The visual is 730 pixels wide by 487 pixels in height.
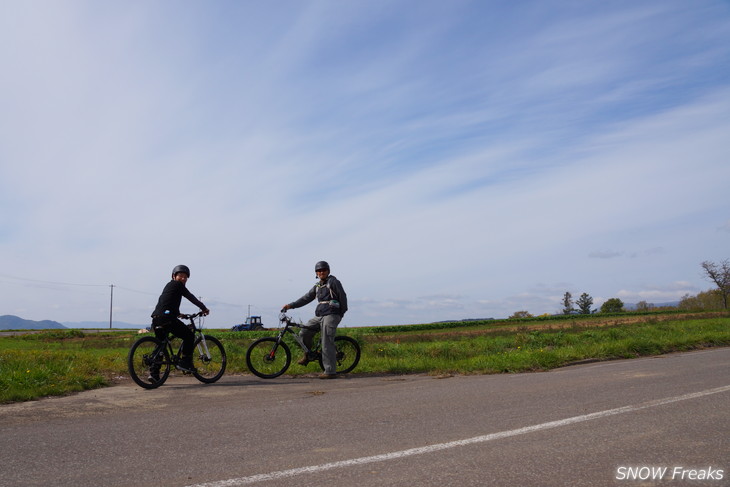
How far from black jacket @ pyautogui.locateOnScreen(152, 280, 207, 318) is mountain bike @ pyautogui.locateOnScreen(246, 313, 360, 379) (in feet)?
4.99

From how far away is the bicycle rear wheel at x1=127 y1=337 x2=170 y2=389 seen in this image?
345 inches

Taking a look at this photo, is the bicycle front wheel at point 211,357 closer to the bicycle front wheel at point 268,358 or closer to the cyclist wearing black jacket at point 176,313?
the cyclist wearing black jacket at point 176,313

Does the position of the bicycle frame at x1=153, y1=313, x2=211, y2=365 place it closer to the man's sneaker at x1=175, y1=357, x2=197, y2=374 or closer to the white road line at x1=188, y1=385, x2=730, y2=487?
the man's sneaker at x1=175, y1=357, x2=197, y2=374

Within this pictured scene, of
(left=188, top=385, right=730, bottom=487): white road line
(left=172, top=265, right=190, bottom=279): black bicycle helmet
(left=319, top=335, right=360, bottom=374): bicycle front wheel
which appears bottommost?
(left=188, top=385, right=730, bottom=487): white road line

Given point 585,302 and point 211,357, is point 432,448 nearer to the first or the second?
point 211,357

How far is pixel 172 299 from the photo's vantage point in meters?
9.45

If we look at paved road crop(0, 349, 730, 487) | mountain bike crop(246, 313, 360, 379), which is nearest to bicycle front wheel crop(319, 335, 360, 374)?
mountain bike crop(246, 313, 360, 379)

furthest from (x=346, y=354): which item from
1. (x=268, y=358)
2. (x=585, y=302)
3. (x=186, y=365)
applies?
(x=585, y=302)

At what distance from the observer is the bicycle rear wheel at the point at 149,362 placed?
876 cm

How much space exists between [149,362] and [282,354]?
264cm

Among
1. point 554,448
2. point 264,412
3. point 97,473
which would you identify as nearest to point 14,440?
point 97,473

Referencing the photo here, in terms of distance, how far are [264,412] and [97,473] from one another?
249 centimetres

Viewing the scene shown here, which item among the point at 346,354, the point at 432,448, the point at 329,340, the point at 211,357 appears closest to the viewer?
the point at 432,448

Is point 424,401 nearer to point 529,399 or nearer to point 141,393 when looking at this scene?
point 529,399
